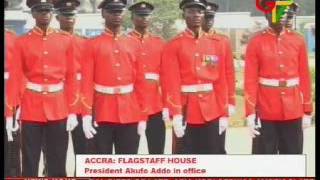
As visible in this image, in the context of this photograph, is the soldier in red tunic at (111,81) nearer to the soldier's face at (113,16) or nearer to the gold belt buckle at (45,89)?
the soldier's face at (113,16)

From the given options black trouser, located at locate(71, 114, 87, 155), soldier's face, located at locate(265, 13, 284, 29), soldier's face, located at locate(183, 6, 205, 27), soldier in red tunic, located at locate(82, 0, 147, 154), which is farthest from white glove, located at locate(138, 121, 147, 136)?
soldier's face, located at locate(265, 13, 284, 29)

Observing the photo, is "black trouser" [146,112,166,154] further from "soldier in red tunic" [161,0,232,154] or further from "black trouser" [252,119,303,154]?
"black trouser" [252,119,303,154]

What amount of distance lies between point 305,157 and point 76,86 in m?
1.70

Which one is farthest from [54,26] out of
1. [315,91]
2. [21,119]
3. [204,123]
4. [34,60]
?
[315,91]

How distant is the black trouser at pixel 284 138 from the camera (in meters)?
4.05

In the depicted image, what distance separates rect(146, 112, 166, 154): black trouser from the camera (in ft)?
13.3

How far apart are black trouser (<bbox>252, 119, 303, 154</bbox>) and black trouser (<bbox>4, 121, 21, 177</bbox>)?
Result: 66.2 inches

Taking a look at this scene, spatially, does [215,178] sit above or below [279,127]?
below

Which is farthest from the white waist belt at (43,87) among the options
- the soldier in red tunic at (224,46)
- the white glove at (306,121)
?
the white glove at (306,121)

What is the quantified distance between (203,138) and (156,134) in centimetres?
34

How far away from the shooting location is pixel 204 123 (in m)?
4.06

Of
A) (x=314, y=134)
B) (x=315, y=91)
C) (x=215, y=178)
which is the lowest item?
(x=215, y=178)

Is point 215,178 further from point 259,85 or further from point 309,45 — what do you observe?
point 309,45

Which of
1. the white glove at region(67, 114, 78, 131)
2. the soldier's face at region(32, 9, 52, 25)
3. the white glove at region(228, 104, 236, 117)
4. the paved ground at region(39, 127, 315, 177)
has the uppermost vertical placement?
the soldier's face at region(32, 9, 52, 25)
